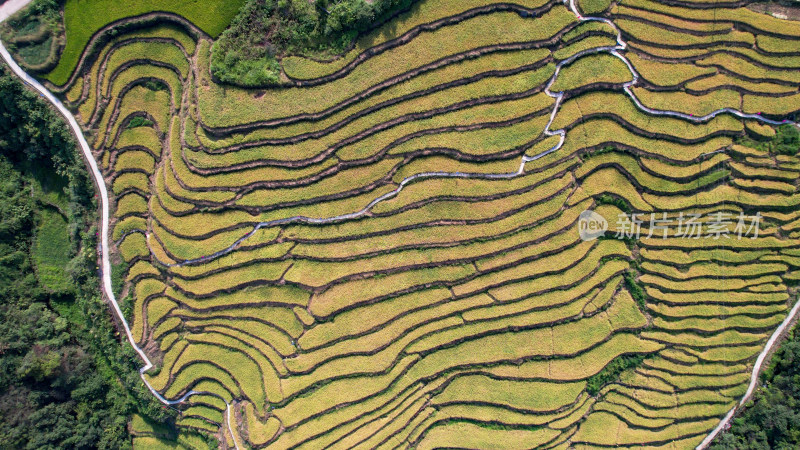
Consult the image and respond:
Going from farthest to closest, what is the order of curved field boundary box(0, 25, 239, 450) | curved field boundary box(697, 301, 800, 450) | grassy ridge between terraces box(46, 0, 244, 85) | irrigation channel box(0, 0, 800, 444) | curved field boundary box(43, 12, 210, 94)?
curved field boundary box(697, 301, 800, 450), curved field boundary box(0, 25, 239, 450), irrigation channel box(0, 0, 800, 444), curved field boundary box(43, 12, 210, 94), grassy ridge between terraces box(46, 0, 244, 85)

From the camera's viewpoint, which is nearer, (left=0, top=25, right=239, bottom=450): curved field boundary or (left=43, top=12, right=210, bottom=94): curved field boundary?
(left=43, top=12, right=210, bottom=94): curved field boundary

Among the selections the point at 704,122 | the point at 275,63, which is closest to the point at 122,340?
the point at 275,63

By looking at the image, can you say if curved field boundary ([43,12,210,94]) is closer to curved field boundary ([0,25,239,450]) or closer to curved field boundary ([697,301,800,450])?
curved field boundary ([0,25,239,450])

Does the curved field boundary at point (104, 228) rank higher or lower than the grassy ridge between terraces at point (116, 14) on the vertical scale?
lower

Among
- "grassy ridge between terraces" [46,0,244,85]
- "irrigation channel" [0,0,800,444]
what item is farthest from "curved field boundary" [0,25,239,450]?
"grassy ridge between terraces" [46,0,244,85]

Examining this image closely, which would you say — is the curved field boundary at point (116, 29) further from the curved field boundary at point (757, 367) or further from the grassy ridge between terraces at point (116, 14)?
the curved field boundary at point (757, 367)

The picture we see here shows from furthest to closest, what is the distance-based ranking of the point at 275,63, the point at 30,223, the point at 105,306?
the point at 30,223, the point at 105,306, the point at 275,63

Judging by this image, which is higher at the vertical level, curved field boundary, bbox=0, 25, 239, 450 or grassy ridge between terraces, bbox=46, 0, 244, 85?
grassy ridge between terraces, bbox=46, 0, 244, 85

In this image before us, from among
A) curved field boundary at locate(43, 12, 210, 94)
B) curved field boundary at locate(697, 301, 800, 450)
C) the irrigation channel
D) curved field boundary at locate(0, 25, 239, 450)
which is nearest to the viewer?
curved field boundary at locate(43, 12, 210, 94)

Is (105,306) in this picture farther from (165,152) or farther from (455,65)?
(455,65)

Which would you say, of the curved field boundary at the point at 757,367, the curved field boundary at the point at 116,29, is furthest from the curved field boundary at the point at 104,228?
the curved field boundary at the point at 757,367

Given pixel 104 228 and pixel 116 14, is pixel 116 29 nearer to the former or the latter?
pixel 116 14
